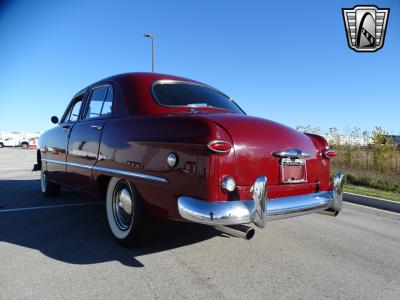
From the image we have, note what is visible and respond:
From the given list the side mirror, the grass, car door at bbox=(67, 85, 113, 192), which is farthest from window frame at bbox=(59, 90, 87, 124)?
the grass

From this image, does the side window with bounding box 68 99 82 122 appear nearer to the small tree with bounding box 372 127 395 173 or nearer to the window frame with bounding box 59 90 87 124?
the window frame with bounding box 59 90 87 124

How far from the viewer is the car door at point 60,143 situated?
4.99 m

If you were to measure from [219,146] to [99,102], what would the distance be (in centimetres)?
224

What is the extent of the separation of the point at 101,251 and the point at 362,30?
1012cm

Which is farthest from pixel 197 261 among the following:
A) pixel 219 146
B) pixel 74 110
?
pixel 74 110

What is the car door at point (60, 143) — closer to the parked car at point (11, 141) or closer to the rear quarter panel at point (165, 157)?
the rear quarter panel at point (165, 157)

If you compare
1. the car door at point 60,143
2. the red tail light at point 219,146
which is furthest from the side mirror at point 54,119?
the red tail light at point 219,146

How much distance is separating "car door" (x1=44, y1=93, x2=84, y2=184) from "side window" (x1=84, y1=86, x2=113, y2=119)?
16.3 inches

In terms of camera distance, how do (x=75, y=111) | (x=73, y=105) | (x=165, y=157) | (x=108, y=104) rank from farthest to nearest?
(x=73, y=105), (x=75, y=111), (x=108, y=104), (x=165, y=157)

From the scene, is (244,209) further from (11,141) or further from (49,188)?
(11,141)

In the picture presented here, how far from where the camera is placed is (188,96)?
12.8ft

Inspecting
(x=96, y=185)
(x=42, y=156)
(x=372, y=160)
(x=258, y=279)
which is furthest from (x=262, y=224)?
(x=372, y=160)

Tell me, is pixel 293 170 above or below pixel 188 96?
below

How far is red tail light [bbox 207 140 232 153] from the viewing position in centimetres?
269
